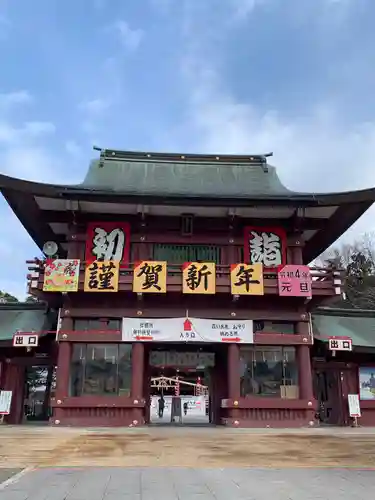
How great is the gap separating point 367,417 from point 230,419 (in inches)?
279

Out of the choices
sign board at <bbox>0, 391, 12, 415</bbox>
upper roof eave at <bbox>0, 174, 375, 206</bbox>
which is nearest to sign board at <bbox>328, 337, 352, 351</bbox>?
upper roof eave at <bbox>0, 174, 375, 206</bbox>

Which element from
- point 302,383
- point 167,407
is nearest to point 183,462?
point 302,383

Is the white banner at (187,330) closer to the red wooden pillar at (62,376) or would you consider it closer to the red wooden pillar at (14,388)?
the red wooden pillar at (62,376)

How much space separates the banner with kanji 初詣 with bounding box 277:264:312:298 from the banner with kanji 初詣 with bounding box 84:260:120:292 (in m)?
7.16

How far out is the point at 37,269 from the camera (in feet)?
67.9

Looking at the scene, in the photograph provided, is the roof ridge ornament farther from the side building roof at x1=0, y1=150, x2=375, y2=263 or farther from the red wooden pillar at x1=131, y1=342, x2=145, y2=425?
the red wooden pillar at x1=131, y1=342, x2=145, y2=425

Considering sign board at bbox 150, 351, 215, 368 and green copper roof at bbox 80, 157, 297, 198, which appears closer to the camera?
sign board at bbox 150, 351, 215, 368

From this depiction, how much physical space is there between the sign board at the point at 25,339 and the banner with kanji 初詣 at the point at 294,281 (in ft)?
35.6

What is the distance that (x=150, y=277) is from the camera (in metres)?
20.0

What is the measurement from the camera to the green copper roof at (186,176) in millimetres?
23047

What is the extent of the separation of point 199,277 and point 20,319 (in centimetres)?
942

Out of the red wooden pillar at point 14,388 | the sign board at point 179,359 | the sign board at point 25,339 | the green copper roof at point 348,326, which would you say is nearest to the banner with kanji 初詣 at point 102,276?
the sign board at point 25,339

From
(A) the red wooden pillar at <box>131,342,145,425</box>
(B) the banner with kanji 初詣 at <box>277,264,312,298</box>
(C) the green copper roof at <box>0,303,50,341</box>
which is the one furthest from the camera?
(C) the green copper roof at <box>0,303,50,341</box>

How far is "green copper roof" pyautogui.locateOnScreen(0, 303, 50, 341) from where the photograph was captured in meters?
21.7
